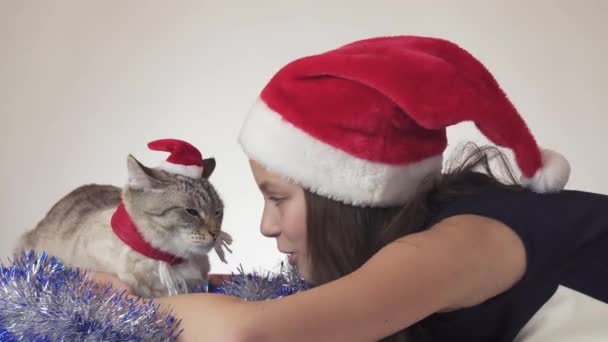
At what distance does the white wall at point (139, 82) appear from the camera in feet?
5.69

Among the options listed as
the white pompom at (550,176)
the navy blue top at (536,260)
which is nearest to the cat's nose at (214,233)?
the navy blue top at (536,260)

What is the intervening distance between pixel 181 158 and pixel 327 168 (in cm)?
23

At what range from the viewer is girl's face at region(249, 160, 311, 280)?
2.65ft

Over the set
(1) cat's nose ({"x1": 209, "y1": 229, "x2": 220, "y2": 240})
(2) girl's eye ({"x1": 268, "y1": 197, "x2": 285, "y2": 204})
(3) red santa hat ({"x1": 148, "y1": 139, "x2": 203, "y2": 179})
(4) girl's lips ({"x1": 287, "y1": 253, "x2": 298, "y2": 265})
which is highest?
(3) red santa hat ({"x1": 148, "y1": 139, "x2": 203, "y2": 179})

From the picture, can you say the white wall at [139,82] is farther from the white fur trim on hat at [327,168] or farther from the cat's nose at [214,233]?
the white fur trim on hat at [327,168]

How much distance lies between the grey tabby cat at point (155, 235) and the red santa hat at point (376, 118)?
0.16 metres

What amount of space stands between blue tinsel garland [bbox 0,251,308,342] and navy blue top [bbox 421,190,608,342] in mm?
360

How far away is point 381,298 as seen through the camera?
585 mm

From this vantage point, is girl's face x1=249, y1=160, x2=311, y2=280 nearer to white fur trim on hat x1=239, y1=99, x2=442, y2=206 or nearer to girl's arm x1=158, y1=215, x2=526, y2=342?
white fur trim on hat x1=239, y1=99, x2=442, y2=206

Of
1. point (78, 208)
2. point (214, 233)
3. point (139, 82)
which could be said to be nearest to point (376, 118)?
point (214, 233)

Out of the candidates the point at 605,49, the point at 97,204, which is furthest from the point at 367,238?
the point at 605,49

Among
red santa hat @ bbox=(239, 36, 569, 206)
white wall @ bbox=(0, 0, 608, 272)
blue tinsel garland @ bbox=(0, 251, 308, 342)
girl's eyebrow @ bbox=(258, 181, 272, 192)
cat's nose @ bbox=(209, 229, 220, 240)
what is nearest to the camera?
blue tinsel garland @ bbox=(0, 251, 308, 342)

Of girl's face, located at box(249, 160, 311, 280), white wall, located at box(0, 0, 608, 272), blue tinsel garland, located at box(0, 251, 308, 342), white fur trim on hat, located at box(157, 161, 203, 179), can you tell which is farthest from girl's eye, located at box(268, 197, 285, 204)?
white wall, located at box(0, 0, 608, 272)

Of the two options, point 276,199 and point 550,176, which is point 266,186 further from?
point 550,176
